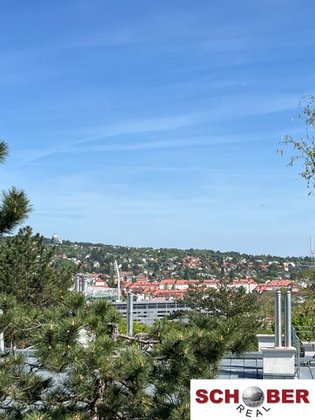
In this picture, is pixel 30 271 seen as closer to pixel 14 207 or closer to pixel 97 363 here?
pixel 14 207

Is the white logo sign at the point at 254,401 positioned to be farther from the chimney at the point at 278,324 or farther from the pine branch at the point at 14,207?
the chimney at the point at 278,324

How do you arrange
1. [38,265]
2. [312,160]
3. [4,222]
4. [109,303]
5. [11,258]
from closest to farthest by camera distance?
[109,303], [4,222], [312,160], [11,258], [38,265]

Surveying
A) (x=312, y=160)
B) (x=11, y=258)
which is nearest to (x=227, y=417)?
(x=312, y=160)

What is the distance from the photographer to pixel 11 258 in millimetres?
21609

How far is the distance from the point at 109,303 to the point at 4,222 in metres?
2.00

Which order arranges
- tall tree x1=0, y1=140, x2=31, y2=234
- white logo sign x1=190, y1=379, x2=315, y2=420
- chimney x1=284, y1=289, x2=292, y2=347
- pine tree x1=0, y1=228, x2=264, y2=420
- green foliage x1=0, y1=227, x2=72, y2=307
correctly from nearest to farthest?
white logo sign x1=190, y1=379, x2=315, y2=420 < pine tree x1=0, y1=228, x2=264, y2=420 < tall tree x1=0, y1=140, x2=31, y2=234 < chimney x1=284, y1=289, x2=292, y2=347 < green foliage x1=0, y1=227, x2=72, y2=307

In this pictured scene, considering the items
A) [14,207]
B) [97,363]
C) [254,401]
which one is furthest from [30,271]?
[254,401]

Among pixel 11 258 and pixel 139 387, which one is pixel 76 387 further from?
pixel 11 258

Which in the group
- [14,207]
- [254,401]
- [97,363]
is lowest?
[254,401]

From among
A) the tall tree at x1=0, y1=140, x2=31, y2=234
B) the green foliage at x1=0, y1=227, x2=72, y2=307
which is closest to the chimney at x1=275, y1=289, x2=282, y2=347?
the tall tree at x1=0, y1=140, x2=31, y2=234

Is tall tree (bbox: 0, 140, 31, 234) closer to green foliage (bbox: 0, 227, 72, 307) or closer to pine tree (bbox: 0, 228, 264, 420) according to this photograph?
pine tree (bbox: 0, 228, 264, 420)

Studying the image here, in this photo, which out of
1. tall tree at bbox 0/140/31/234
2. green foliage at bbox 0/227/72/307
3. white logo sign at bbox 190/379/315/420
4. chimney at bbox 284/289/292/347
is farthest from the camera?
green foliage at bbox 0/227/72/307

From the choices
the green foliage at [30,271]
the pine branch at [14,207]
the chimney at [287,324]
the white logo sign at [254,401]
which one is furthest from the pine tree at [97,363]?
the green foliage at [30,271]

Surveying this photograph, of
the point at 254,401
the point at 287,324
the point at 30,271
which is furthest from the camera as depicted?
the point at 30,271
